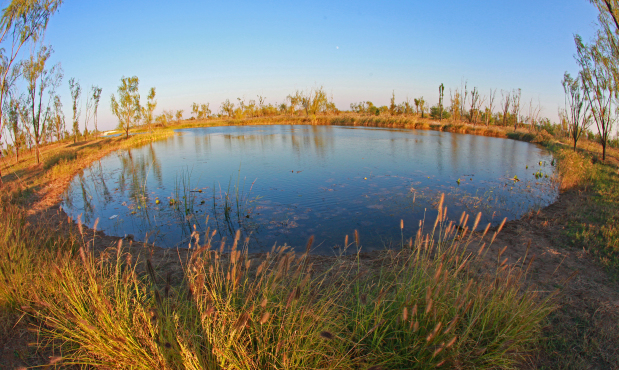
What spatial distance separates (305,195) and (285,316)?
6484mm

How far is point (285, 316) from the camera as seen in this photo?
213 cm

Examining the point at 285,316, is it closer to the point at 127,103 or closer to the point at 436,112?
the point at 127,103

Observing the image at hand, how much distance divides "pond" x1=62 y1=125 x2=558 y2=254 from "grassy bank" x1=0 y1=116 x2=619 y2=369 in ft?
4.27

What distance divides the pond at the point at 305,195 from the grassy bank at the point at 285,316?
4.27ft

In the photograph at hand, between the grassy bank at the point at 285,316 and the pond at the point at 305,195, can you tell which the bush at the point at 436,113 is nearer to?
the pond at the point at 305,195

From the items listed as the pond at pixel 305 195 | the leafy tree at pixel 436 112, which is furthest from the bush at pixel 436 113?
the pond at pixel 305 195

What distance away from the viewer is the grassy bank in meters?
1.90

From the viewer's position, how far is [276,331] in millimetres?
2096

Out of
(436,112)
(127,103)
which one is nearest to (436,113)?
(436,112)

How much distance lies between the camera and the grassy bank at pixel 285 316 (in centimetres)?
190

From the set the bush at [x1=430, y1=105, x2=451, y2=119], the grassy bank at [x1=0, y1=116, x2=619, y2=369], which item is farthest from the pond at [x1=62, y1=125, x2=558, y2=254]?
the bush at [x1=430, y1=105, x2=451, y2=119]

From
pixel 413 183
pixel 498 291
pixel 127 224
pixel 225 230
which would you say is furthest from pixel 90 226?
pixel 413 183

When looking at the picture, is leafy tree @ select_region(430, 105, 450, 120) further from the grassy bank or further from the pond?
the grassy bank

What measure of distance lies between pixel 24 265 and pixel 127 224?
3.66 meters
